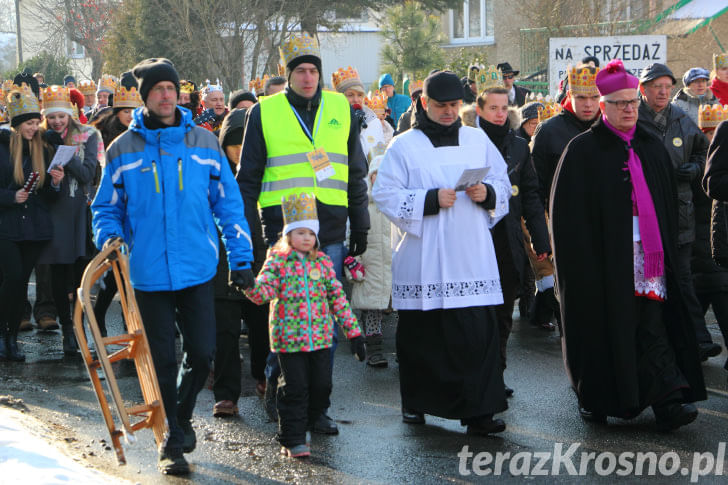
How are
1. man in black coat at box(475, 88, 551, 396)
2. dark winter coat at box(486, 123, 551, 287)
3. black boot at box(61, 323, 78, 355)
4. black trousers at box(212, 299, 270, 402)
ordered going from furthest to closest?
black boot at box(61, 323, 78, 355) < dark winter coat at box(486, 123, 551, 287) < man in black coat at box(475, 88, 551, 396) < black trousers at box(212, 299, 270, 402)

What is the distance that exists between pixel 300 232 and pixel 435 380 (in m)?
1.28

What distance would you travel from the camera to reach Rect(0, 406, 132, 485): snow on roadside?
5441mm

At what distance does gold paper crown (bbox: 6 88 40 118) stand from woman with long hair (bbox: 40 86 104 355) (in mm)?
197

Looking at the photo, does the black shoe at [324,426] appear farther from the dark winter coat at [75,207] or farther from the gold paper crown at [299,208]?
the dark winter coat at [75,207]

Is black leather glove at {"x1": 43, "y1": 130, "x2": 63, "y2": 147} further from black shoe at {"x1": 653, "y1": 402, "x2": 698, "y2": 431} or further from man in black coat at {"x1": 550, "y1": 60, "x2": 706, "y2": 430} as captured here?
black shoe at {"x1": 653, "y1": 402, "x2": 698, "y2": 431}

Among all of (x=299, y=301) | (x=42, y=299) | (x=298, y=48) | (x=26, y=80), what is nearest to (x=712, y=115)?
(x=298, y=48)

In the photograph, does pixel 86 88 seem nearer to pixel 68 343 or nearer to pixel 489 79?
pixel 68 343

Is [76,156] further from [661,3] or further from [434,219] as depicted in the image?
[661,3]

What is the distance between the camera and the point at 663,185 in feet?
22.7

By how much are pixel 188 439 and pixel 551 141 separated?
3833 millimetres

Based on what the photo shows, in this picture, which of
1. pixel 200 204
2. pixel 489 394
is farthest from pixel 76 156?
pixel 489 394

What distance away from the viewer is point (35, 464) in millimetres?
5703

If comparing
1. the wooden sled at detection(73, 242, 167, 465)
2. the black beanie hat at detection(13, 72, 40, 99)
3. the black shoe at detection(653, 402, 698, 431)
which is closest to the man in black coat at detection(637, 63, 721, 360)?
the black shoe at detection(653, 402, 698, 431)

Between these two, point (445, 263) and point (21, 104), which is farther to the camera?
point (21, 104)
